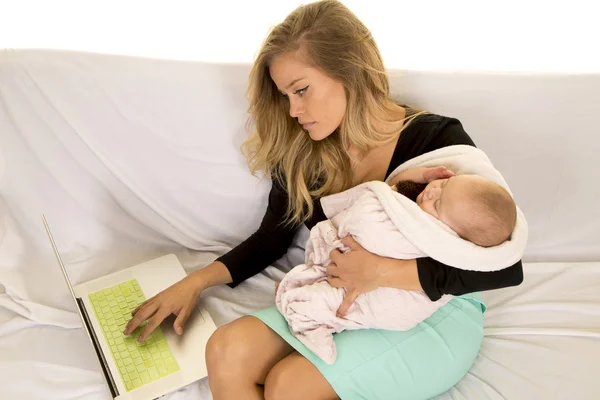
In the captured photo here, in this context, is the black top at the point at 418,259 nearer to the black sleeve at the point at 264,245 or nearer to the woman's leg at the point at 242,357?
the black sleeve at the point at 264,245

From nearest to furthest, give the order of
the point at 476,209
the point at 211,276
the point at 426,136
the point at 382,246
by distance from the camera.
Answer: the point at 476,209 → the point at 382,246 → the point at 426,136 → the point at 211,276

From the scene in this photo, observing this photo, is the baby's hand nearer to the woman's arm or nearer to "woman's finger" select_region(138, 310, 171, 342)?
the woman's arm

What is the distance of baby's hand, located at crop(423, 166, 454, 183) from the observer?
114cm

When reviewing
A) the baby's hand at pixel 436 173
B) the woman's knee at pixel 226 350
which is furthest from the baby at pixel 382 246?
the woman's knee at pixel 226 350

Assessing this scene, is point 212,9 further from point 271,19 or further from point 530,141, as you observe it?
point 530,141

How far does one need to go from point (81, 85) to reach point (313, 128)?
685 millimetres

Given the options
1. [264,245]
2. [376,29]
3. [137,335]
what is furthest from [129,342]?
[376,29]

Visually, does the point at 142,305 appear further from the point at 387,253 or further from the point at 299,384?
the point at 387,253

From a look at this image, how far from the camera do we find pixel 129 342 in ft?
4.38

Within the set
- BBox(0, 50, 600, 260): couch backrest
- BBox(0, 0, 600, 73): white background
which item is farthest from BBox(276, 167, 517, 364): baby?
BBox(0, 0, 600, 73): white background

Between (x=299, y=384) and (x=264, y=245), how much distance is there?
18.7 inches

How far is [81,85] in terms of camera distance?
1483 mm

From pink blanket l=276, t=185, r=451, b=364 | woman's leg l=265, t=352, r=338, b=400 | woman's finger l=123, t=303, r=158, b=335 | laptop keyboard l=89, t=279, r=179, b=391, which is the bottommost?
laptop keyboard l=89, t=279, r=179, b=391

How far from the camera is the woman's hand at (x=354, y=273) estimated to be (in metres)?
1.11
